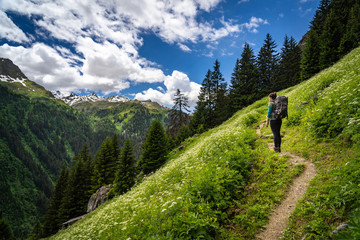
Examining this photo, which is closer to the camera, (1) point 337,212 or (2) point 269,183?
(1) point 337,212

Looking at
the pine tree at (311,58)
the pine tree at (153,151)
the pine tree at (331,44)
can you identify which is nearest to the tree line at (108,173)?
the pine tree at (153,151)

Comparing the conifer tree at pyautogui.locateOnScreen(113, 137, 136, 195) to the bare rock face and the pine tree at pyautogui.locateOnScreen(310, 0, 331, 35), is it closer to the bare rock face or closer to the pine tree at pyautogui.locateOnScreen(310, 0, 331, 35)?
the bare rock face

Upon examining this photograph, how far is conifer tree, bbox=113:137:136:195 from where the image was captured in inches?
1022

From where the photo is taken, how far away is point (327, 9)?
4434cm

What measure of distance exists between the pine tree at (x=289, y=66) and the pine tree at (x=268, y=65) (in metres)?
2.26

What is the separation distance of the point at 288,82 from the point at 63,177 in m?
72.9

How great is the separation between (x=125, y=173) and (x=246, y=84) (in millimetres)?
32554

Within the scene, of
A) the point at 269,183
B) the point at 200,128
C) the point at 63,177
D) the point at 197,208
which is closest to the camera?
the point at 197,208

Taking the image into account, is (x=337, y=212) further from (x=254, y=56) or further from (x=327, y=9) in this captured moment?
(x=327, y=9)

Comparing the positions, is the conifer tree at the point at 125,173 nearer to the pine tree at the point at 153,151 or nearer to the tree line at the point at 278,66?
the pine tree at the point at 153,151

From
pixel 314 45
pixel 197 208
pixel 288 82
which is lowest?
pixel 197 208

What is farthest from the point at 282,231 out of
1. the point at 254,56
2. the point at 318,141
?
the point at 254,56

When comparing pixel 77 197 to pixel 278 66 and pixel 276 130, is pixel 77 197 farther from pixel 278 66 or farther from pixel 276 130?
pixel 278 66

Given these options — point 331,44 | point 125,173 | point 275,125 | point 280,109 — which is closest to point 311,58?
point 331,44
